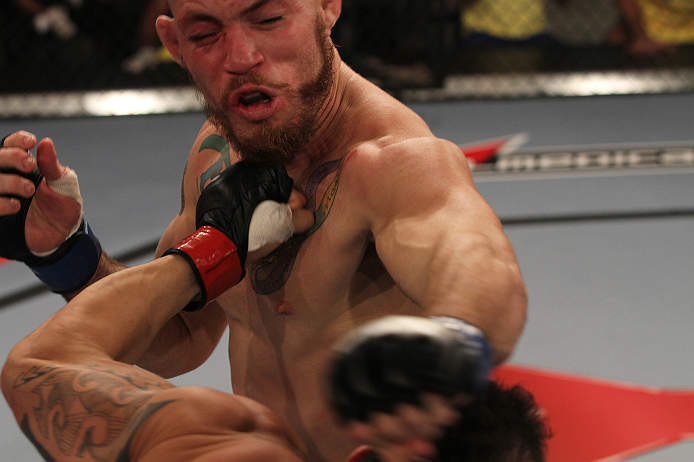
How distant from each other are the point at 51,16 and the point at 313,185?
381 centimetres

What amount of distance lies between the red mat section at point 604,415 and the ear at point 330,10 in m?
0.82

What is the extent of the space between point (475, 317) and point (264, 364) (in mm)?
524

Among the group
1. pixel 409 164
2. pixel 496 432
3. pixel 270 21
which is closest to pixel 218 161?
pixel 270 21

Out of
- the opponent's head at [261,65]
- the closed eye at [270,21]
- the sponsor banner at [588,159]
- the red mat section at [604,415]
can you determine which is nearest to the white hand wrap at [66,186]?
the opponent's head at [261,65]

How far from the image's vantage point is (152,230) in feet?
8.76

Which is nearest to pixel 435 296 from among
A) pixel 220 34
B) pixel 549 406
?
pixel 220 34

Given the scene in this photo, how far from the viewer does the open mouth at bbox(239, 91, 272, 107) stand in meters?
1.04

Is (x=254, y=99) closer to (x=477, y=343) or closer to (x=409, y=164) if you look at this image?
(x=409, y=164)

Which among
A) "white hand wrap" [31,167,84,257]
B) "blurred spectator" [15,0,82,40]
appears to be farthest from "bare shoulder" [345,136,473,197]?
"blurred spectator" [15,0,82,40]

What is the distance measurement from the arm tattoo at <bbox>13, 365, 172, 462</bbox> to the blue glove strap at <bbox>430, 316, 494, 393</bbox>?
12.0 inches

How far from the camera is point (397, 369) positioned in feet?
1.79

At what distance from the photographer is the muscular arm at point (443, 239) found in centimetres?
71

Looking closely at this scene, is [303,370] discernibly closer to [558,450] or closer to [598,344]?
[558,450]

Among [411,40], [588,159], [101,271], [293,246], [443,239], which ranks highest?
[443,239]
